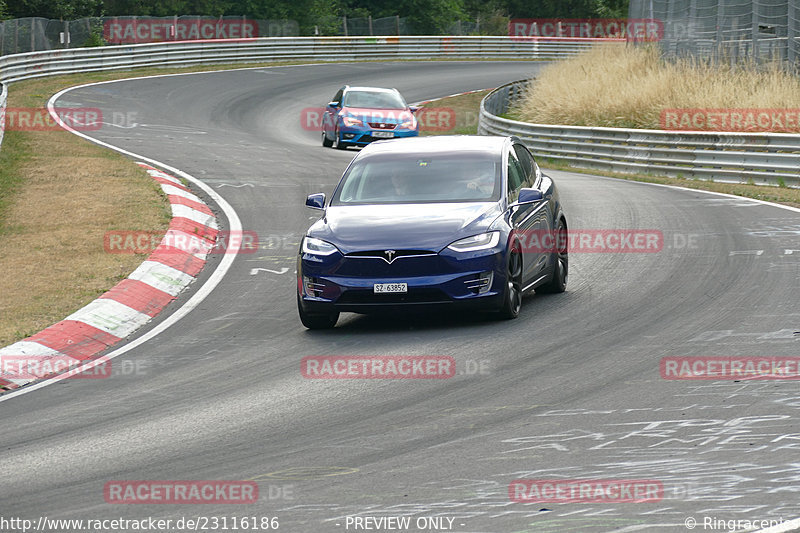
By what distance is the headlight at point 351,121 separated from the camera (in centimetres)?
3059

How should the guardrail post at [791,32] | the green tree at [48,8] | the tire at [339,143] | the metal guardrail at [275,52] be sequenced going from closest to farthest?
1. the tire at [339,143]
2. the guardrail post at [791,32]
3. the metal guardrail at [275,52]
4. the green tree at [48,8]

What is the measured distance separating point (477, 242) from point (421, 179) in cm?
135

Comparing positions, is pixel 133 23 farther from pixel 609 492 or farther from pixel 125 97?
pixel 609 492

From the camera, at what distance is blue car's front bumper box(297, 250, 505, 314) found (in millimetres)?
10398

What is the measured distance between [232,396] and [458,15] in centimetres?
7052

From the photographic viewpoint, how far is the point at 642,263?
13.6 metres

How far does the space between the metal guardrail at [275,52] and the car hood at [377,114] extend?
1535 cm

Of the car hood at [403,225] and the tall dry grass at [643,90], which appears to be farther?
the tall dry grass at [643,90]

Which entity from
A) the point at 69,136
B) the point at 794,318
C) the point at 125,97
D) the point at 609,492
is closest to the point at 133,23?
the point at 125,97

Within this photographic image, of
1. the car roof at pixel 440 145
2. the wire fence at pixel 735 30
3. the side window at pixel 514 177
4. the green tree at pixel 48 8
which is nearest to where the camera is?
the side window at pixel 514 177

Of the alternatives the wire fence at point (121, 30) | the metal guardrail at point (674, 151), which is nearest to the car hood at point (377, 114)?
the metal guardrail at point (674, 151)

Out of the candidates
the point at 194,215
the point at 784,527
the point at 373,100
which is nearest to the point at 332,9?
the point at 373,100

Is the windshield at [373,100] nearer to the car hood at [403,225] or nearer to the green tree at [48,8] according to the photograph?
the car hood at [403,225]

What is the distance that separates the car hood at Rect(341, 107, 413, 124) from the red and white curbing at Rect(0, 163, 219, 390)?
13.5 meters
